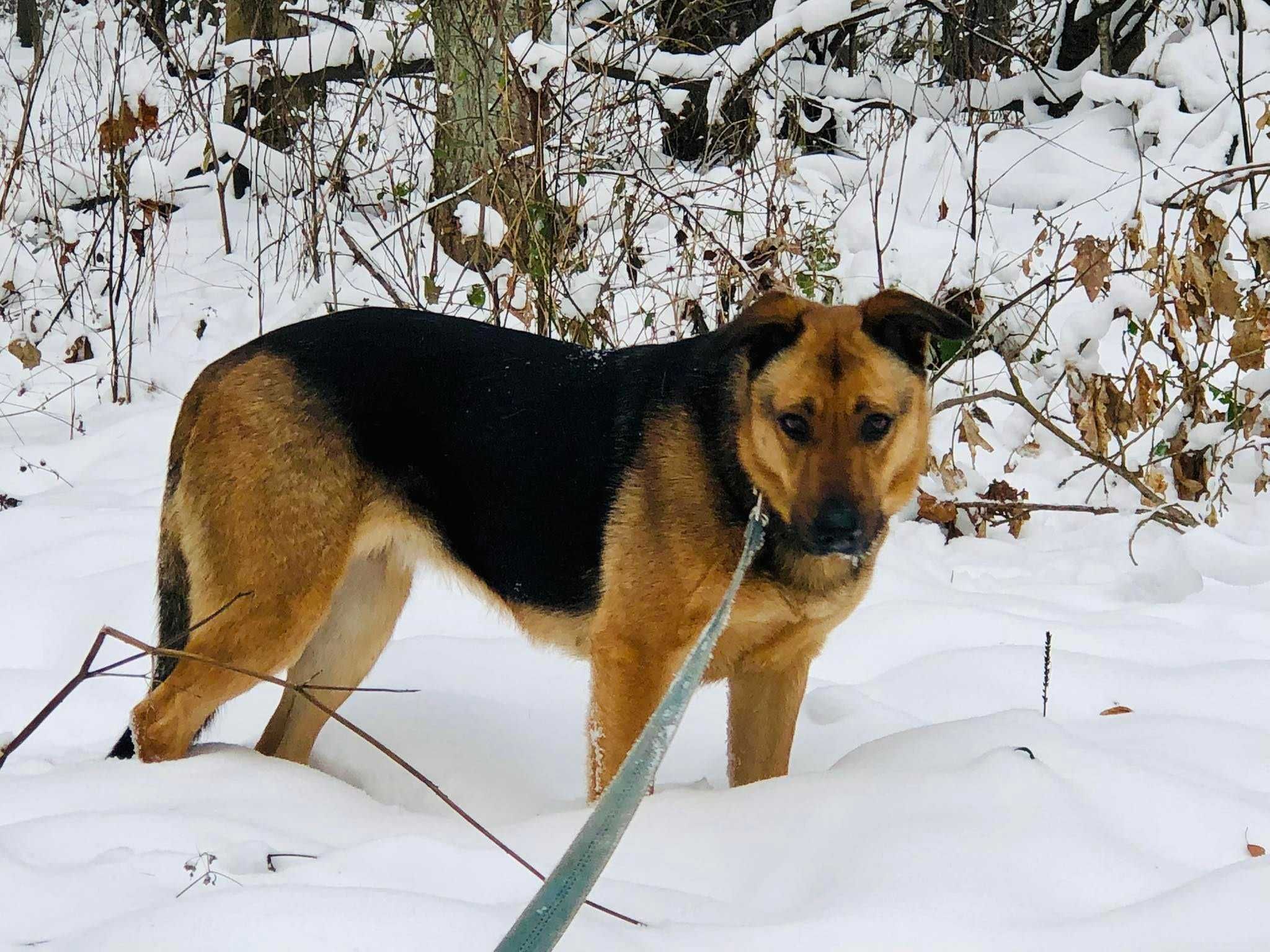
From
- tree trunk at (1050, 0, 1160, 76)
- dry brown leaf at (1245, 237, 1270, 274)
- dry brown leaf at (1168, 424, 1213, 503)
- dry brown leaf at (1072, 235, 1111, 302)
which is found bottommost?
dry brown leaf at (1168, 424, 1213, 503)

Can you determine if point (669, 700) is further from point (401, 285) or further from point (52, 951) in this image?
point (401, 285)

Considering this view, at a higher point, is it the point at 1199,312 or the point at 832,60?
the point at 832,60

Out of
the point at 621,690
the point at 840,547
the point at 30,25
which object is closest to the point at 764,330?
the point at 840,547

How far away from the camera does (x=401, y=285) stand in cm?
685

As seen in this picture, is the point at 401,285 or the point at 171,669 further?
the point at 401,285

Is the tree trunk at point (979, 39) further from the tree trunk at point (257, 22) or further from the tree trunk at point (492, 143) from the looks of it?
the tree trunk at point (257, 22)

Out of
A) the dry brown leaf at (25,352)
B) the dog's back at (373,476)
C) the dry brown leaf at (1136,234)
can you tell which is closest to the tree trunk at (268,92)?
the dry brown leaf at (25,352)

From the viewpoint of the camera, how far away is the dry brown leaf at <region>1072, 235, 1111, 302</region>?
182 inches

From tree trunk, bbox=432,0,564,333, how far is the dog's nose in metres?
2.99

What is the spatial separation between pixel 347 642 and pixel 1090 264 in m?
3.01

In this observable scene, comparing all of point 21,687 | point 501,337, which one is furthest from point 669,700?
point 21,687

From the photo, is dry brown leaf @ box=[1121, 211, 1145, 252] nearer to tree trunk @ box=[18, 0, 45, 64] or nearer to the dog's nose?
the dog's nose

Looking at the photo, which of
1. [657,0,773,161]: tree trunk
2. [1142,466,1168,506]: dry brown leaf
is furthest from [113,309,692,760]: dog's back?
[657,0,773,161]: tree trunk

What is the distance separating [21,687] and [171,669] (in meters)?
0.71
